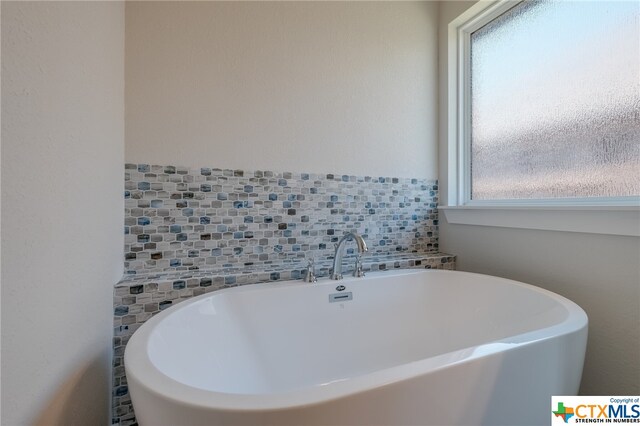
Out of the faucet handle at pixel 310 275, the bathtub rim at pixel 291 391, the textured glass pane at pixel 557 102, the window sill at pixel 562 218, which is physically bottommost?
the bathtub rim at pixel 291 391

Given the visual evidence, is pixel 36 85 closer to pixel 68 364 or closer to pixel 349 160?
pixel 68 364

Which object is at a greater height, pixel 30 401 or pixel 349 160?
pixel 349 160

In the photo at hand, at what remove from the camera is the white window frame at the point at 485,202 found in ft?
3.53

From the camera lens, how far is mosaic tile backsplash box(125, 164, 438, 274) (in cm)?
127

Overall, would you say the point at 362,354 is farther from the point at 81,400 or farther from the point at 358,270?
the point at 81,400

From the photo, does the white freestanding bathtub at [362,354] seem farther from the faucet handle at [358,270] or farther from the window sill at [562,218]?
the window sill at [562,218]

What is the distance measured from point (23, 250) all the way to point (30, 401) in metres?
0.27

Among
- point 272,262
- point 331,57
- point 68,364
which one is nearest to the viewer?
point 68,364

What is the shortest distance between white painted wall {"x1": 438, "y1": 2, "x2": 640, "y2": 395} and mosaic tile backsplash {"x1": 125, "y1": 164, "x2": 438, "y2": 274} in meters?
0.59

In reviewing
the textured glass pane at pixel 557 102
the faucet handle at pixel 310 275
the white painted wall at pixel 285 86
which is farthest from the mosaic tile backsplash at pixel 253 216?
the textured glass pane at pixel 557 102

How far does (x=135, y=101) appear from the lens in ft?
4.12

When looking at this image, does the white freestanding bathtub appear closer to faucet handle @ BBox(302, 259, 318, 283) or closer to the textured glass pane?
faucet handle @ BBox(302, 259, 318, 283)

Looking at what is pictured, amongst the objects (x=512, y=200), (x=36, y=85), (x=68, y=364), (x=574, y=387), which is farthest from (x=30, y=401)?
(x=512, y=200)

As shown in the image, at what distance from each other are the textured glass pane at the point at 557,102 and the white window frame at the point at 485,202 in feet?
0.14
